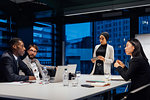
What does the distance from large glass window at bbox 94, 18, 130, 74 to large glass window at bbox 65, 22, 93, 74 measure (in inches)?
26.6

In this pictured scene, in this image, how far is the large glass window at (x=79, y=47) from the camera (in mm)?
7854

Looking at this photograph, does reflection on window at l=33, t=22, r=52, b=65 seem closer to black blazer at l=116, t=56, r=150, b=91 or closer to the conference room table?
black blazer at l=116, t=56, r=150, b=91

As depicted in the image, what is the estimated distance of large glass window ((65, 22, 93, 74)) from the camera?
7854 mm

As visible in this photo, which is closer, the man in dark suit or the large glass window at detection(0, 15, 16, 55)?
the man in dark suit

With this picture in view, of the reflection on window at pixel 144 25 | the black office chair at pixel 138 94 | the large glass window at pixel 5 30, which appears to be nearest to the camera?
the black office chair at pixel 138 94

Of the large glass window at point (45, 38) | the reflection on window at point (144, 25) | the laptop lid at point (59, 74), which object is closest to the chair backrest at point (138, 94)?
the laptop lid at point (59, 74)

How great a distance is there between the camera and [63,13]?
7.32m

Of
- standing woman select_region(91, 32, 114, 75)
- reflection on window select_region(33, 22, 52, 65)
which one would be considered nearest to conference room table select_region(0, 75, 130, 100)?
standing woman select_region(91, 32, 114, 75)

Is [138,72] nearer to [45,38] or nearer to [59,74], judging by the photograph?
[59,74]

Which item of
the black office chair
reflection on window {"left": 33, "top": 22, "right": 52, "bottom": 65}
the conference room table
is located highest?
reflection on window {"left": 33, "top": 22, "right": 52, "bottom": 65}

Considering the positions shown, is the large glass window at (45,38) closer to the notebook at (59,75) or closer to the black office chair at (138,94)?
the notebook at (59,75)

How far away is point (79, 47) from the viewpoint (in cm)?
855

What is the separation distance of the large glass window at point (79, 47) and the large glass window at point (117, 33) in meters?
0.68

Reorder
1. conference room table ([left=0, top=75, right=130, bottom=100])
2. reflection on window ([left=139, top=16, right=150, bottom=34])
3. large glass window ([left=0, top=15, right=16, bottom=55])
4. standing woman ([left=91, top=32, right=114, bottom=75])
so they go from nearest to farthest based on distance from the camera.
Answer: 1. conference room table ([left=0, top=75, right=130, bottom=100])
2. standing woman ([left=91, top=32, right=114, bottom=75])
3. large glass window ([left=0, top=15, right=16, bottom=55])
4. reflection on window ([left=139, top=16, right=150, bottom=34])
